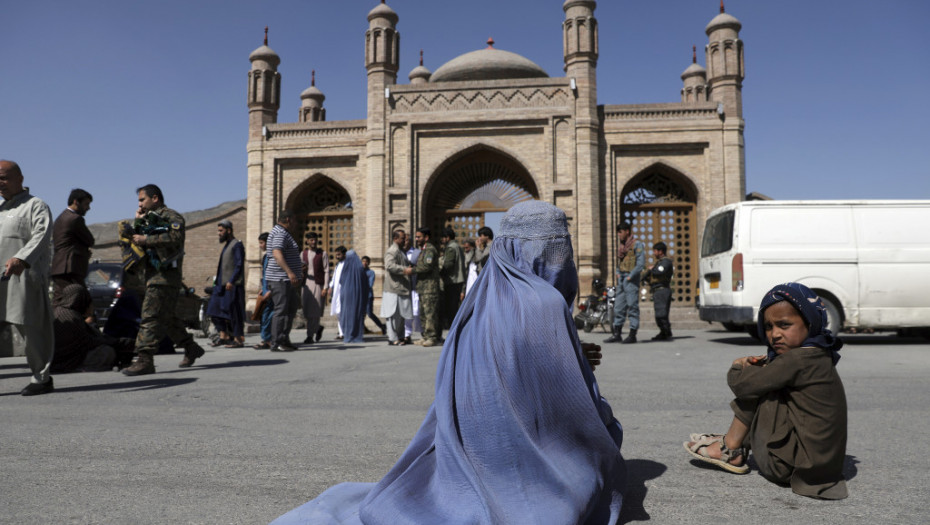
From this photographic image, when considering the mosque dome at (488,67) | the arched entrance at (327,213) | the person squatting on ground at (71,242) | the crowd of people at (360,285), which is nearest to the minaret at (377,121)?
the arched entrance at (327,213)

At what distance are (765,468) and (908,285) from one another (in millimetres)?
7469

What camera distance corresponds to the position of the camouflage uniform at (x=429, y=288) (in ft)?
27.8

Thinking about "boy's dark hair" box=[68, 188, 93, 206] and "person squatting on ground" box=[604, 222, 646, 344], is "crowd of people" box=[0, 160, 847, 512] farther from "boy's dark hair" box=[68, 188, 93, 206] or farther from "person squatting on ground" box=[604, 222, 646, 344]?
"person squatting on ground" box=[604, 222, 646, 344]

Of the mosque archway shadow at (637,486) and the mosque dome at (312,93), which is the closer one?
the mosque archway shadow at (637,486)

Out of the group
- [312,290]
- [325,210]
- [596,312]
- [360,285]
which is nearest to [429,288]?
[360,285]

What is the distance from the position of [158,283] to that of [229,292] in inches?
125

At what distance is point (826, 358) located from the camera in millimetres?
2236

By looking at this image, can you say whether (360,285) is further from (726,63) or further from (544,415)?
(726,63)

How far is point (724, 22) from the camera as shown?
17.8 meters

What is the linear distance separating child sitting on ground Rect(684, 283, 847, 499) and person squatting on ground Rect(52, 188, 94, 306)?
5568 millimetres

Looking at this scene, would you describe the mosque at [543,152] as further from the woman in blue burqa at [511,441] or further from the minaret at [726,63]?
the woman in blue burqa at [511,441]

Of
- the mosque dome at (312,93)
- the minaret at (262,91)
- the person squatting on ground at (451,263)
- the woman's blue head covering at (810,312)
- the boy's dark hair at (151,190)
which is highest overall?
the mosque dome at (312,93)

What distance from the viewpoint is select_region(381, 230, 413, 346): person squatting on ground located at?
883cm

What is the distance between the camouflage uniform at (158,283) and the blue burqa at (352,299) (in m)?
4.18
